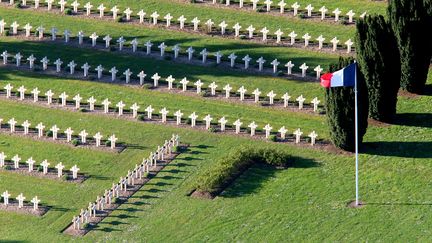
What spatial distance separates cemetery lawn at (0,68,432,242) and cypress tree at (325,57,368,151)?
4.62ft

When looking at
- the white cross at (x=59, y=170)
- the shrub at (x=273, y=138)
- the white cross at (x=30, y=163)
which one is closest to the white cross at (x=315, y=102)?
the shrub at (x=273, y=138)

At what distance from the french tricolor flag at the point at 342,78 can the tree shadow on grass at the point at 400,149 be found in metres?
6.30

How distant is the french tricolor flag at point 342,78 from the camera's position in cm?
11669

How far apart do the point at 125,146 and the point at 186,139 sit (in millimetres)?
4268

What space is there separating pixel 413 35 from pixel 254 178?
Result: 57.4 feet

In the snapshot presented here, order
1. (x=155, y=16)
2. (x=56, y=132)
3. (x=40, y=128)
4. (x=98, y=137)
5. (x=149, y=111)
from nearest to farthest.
→ (x=98, y=137) → (x=56, y=132) → (x=40, y=128) → (x=149, y=111) → (x=155, y=16)

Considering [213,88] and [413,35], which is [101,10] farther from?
[413,35]

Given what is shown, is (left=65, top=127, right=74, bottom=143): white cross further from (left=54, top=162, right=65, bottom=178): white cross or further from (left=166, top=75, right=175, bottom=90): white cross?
(left=166, top=75, right=175, bottom=90): white cross

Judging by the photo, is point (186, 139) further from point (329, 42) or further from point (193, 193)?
point (329, 42)

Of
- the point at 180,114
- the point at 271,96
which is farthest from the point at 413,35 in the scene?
the point at 180,114

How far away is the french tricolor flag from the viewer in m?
117

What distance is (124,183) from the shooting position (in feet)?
387

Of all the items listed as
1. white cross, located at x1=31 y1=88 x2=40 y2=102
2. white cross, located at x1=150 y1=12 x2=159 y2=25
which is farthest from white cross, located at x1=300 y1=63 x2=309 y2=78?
white cross, located at x1=31 y1=88 x2=40 y2=102

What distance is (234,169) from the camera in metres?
119
